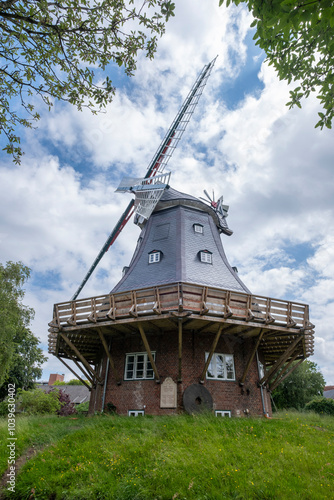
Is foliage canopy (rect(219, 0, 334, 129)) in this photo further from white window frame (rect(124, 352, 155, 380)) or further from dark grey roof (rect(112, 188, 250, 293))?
white window frame (rect(124, 352, 155, 380))

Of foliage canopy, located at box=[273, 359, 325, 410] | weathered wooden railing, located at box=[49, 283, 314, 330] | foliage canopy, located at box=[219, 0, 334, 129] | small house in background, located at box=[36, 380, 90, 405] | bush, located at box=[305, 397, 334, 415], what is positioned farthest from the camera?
small house in background, located at box=[36, 380, 90, 405]

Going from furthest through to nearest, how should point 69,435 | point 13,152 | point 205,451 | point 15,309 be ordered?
point 15,309 < point 69,435 < point 205,451 < point 13,152

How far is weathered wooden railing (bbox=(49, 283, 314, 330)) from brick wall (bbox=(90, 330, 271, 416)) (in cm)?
201

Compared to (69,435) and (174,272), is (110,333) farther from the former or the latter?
(69,435)

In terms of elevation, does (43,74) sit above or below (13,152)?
above

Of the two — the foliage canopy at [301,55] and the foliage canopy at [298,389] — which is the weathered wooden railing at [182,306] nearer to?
the foliage canopy at [301,55]

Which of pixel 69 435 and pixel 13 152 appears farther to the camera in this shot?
pixel 69 435

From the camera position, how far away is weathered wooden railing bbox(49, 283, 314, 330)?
11953 mm

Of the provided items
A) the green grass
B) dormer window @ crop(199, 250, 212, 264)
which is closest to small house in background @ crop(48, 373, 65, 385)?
dormer window @ crop(199, 250, 212, 264)

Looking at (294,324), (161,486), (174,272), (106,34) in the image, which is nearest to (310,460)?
(161,486)

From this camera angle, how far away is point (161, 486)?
671cm

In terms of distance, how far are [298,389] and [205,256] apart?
22.8 meters

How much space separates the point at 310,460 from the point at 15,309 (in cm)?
1803

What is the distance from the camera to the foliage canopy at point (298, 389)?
1239 inches
